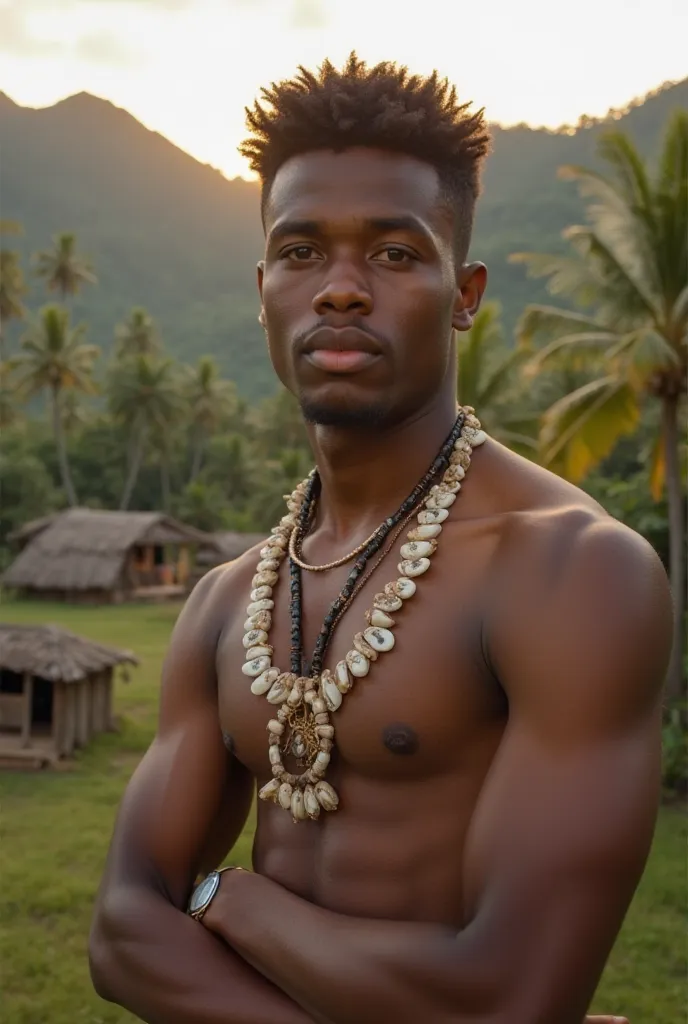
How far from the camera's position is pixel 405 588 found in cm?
219

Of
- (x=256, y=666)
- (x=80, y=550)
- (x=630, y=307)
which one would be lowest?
(x=80, y=550)

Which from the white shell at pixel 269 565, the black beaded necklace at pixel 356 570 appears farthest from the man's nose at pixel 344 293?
the white shell at pixel 269 565

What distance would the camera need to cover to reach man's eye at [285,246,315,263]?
2236mm

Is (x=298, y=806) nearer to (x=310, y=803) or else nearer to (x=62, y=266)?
(x=310, y=803)

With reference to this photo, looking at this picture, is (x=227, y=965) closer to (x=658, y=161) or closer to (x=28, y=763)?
(x=28, y=763)

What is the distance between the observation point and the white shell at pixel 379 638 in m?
2.14

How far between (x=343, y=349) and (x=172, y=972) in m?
1.41

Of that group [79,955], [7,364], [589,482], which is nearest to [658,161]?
[589,482]

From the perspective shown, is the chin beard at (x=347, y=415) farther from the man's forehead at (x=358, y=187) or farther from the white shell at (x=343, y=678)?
the white shell at (x=343, y=678)

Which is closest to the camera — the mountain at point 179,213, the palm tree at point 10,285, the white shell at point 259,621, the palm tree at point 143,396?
the white shell at point 259,621

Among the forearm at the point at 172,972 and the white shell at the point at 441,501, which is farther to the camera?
the white shell at the point at 441,501

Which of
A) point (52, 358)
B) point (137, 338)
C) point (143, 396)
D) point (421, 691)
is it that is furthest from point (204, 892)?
point (137, 338)

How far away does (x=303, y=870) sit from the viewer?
2299 mm

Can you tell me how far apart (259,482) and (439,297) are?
138ft
